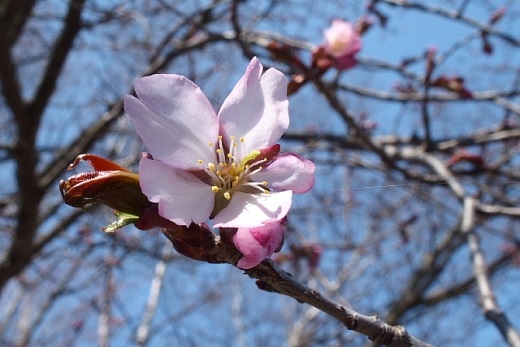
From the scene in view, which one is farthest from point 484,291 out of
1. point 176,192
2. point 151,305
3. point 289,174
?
point 151,305

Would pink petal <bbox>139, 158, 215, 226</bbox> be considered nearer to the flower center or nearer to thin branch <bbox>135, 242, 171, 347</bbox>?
the flower center

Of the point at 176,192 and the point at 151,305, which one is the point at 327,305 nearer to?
the point at 176,192

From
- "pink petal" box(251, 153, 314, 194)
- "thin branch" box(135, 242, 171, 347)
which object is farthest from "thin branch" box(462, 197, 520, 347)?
"thin branch" box(135, 242, 171, 347)

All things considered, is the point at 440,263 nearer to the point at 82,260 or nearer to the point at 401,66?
the point at 401,66

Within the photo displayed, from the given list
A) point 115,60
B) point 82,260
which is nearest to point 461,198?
point 115,60

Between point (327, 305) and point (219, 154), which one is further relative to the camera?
point (219, 154)

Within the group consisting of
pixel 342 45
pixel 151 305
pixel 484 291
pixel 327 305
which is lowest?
pixel 151 305
